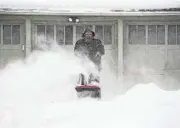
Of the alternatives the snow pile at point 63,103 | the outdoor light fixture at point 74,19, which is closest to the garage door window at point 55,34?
the outdoor light fixture at point 74,19

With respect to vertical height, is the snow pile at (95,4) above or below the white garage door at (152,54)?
above

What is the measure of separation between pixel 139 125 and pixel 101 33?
222 inches

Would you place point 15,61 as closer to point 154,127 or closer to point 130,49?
point 130,49

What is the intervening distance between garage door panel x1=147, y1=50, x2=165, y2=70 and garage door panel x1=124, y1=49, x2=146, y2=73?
0.62 feet

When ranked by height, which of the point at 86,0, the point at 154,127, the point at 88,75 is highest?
the point at 86,0

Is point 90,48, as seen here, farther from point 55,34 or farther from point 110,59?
point 55,34

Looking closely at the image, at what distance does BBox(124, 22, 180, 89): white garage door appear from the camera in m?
14.9

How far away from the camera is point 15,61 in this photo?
14.9 m

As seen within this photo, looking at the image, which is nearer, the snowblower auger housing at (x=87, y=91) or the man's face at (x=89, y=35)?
the snowblower auger housing at (x=87, y=91)

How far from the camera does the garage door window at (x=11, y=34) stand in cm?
1499

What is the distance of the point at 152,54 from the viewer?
49.2 ft

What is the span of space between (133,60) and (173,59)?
1289 millimetres

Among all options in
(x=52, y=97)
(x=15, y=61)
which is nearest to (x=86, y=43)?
(x=52, y=97)

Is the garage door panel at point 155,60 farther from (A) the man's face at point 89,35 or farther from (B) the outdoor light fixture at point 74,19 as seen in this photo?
(A) the man's face at point 89,35
